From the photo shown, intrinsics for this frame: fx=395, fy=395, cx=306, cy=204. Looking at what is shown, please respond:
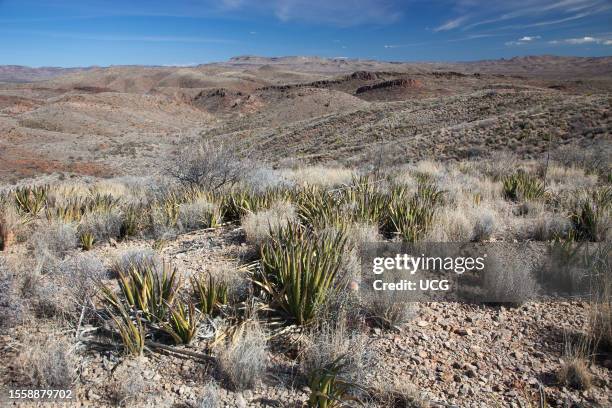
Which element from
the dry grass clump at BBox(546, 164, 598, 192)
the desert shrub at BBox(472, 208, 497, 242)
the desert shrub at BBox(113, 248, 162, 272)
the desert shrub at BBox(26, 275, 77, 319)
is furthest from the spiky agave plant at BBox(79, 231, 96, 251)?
the dry grass clump at BBox(546, 164, 598, 192)

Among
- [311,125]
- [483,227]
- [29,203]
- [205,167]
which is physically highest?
[311,125]

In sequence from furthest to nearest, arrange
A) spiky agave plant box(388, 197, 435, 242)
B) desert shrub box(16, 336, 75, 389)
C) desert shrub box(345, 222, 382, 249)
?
1. spiky agave plant box(388, 197, 435, 242)
2. desert shrub box(345, 222, 382, 249)
3. desert shrub box(16, 336, 75, 389)

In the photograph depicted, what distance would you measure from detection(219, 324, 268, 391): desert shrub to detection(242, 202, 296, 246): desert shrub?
6.46ft

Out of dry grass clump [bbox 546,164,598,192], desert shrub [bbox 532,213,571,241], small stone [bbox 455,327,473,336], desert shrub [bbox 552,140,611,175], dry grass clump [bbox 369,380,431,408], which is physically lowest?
dry grass clump [bbox 369,380,431,408]

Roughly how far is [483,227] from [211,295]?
13.3ft

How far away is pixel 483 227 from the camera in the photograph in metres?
5.81

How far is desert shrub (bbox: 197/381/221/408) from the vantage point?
280 cm

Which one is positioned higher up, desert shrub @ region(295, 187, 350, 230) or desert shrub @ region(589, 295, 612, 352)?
desert shrub @ region(295, 187, 350, 230)

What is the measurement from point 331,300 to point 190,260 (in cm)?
230

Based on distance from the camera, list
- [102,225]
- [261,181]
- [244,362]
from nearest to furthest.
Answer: [244,362] → [102,225] → [261,181]

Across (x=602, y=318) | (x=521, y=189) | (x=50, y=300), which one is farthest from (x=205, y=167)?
(x=602, y=318)

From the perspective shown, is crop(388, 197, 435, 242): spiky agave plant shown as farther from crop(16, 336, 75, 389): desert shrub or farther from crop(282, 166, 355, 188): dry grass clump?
crop(16, 336, 75, 389): desert shrub

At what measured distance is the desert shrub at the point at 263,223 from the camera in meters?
5.41

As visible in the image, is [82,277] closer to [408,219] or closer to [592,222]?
[408,219]
